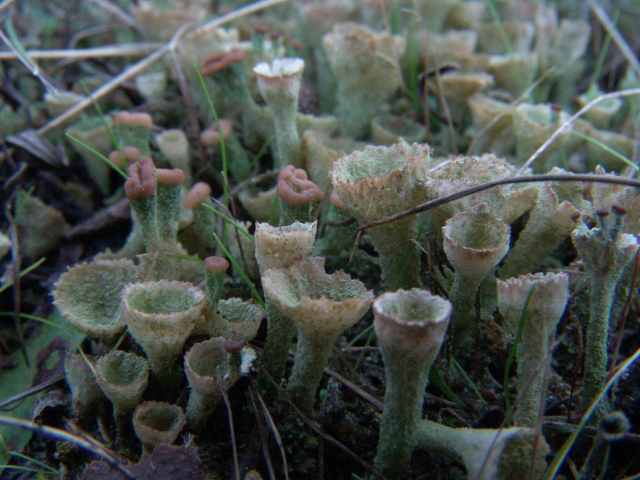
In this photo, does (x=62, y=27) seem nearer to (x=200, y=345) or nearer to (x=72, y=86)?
(x=72, y=86)

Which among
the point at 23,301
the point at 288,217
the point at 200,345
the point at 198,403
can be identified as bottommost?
the point at 23,301

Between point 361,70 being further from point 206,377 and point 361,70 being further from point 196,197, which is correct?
point 206,377

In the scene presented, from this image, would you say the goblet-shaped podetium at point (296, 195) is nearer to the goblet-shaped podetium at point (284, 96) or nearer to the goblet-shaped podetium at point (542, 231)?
the goblet-shaped podetium at point (284, 96)

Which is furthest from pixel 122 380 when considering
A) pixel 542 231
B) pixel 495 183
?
pixel 542 231

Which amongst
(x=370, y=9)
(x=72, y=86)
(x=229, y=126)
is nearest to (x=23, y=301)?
(x=229, y=126)

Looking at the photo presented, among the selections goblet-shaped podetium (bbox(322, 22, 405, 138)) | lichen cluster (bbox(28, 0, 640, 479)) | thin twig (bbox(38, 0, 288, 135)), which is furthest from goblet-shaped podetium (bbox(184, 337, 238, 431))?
thin twig (bbox(38, 0, 288, 135))

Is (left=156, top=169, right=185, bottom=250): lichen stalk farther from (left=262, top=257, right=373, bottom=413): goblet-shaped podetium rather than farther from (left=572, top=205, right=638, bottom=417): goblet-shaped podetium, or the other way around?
(left=572, top=205, right=638, bottom=417): goblet-shaped podetium

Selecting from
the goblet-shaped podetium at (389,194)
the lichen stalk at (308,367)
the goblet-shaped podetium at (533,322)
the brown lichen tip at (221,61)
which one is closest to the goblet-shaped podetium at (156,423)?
the lichen stalk at (308,367)
